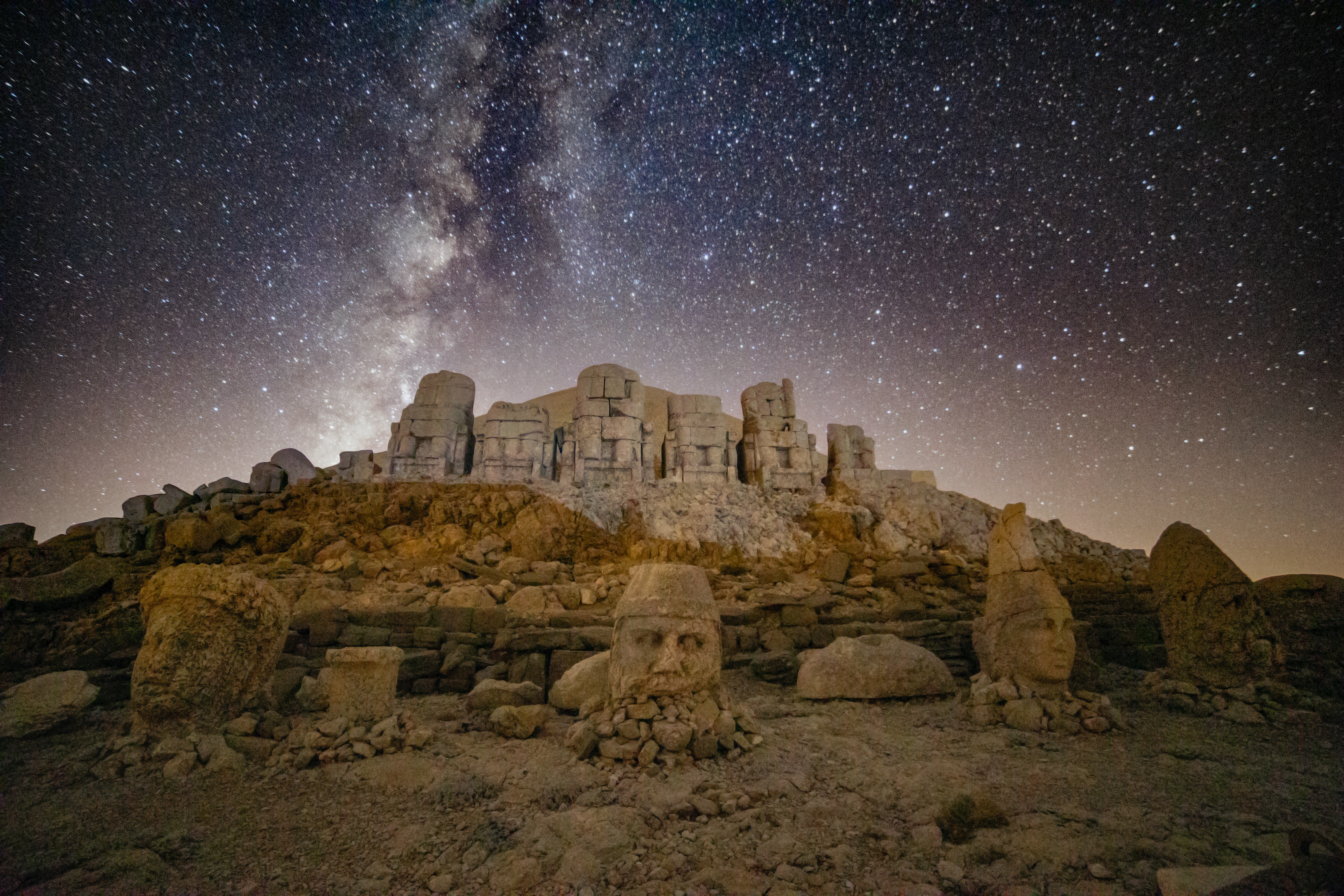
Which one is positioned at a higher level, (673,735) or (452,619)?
(452,619)

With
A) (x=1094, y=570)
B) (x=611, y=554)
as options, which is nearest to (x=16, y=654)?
(x=611, y=554)

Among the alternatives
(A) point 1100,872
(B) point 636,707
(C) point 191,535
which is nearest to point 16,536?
(C) point 191,535

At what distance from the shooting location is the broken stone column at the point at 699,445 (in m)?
14.1

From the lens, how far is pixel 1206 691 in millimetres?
6477

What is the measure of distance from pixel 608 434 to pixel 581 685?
8.28m

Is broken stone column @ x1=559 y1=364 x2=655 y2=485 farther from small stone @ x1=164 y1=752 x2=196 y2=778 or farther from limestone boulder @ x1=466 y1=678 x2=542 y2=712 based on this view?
small stone @ x1=164 y1=752 x2=196 y2=778

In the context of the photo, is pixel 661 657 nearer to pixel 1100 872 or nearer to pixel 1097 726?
pixel 1100 872

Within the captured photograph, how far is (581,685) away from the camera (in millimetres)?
6410

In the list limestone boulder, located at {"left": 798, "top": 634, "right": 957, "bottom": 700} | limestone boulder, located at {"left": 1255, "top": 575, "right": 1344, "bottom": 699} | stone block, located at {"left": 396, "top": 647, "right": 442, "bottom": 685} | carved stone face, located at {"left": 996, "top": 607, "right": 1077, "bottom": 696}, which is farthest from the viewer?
stone block, located at {"left": 396, "top": 647, "right": 442, "bottom": 685}

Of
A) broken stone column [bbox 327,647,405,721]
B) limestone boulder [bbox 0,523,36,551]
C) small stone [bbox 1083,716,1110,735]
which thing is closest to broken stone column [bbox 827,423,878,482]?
small stone [bbox 1083,716,1110,735]

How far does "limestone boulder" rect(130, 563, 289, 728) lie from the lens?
4910mm

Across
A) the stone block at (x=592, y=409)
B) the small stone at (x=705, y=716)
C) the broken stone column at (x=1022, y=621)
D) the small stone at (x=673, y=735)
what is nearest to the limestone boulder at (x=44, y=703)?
the small stone at (x=673, y=735)

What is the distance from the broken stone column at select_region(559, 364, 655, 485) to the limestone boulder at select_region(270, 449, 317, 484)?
7207 millimetres

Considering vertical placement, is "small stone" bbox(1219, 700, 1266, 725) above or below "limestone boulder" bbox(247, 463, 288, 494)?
below
